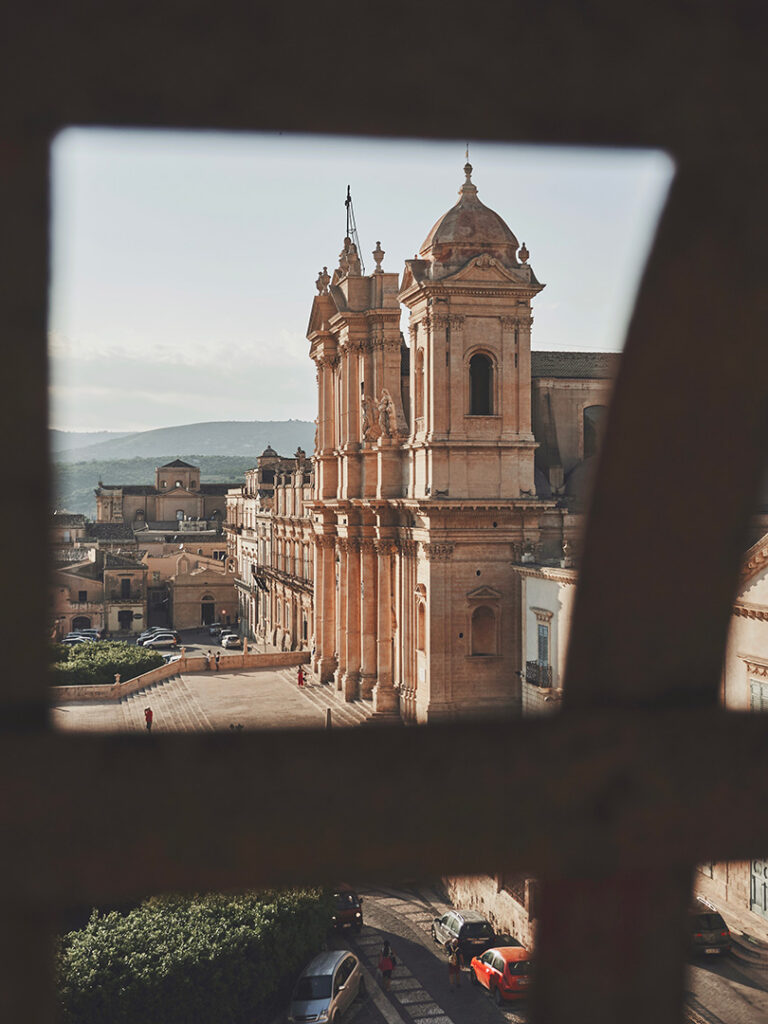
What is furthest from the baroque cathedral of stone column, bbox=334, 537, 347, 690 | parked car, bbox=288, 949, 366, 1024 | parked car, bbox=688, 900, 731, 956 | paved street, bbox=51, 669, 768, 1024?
parked car, bbox=688, 900, 731, 956

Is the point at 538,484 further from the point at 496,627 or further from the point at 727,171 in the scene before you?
the point at 727,171

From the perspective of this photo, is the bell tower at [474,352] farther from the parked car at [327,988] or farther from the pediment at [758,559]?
the parked car at [327,988]

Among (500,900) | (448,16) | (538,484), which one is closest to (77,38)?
(448,16)

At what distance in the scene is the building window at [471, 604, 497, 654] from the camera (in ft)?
95.9

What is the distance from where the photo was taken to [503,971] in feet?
66.4

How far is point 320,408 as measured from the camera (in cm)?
4228

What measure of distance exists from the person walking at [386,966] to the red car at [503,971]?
5.43ft

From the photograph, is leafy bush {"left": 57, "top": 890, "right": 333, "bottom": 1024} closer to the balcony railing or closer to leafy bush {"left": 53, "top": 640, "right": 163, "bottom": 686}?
the balcony railing

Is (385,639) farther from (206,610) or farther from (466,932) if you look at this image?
(206,610)

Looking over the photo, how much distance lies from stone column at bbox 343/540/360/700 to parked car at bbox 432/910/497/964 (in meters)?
13.3

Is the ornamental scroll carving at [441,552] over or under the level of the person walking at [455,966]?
over

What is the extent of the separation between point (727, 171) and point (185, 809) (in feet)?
5.52

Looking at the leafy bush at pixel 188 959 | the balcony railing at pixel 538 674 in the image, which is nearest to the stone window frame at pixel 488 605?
the balcony railing at pixel 538 674

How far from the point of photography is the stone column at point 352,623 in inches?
1415
